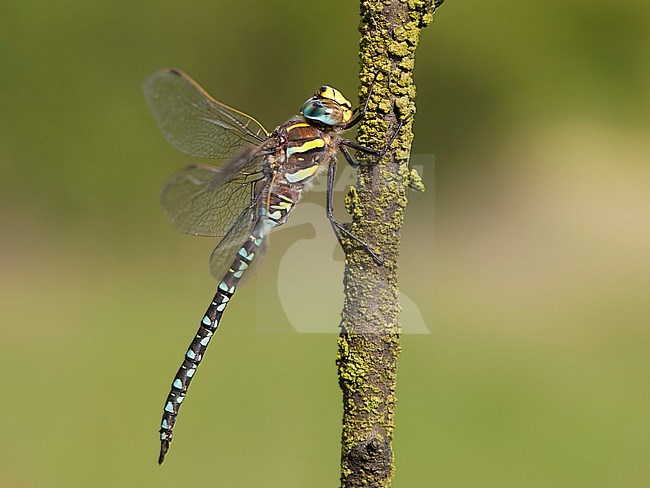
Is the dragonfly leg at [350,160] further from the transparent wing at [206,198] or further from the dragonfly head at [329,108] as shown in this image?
the transparent wing at [206,198]

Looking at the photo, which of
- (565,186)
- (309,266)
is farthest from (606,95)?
(309,266)

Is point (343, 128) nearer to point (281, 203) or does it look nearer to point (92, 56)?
point (281, 203)

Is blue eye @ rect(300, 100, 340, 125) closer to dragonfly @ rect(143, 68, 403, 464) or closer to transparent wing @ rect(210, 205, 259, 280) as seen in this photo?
dragonfly @ rect(143, 68, 403, 464)
